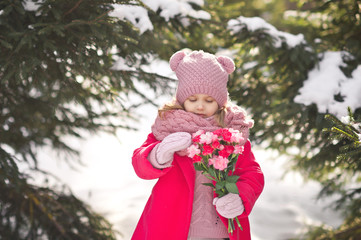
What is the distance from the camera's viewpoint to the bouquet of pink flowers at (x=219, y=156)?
1.95 meters

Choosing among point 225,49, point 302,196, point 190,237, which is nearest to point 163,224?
point 190,237

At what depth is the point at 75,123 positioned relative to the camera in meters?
4.08

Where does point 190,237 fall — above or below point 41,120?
above

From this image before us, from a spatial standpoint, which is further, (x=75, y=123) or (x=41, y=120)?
(x=41, y=120)

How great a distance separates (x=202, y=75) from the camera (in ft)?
7.51

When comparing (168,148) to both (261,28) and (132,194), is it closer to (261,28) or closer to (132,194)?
(261,28)

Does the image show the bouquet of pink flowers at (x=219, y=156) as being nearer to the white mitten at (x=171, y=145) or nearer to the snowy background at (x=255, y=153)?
the white mitten at (x=171, y=145)

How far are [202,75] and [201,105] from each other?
20 cm

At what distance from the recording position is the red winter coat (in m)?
2.12

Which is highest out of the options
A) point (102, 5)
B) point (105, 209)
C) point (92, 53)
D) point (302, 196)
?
point (102, 5)

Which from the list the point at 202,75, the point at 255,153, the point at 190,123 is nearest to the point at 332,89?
the point at 202,75

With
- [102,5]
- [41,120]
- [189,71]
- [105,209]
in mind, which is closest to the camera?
[189,71]

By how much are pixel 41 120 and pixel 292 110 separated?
10.4 feet

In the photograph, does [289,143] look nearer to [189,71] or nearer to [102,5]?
[189,71]
